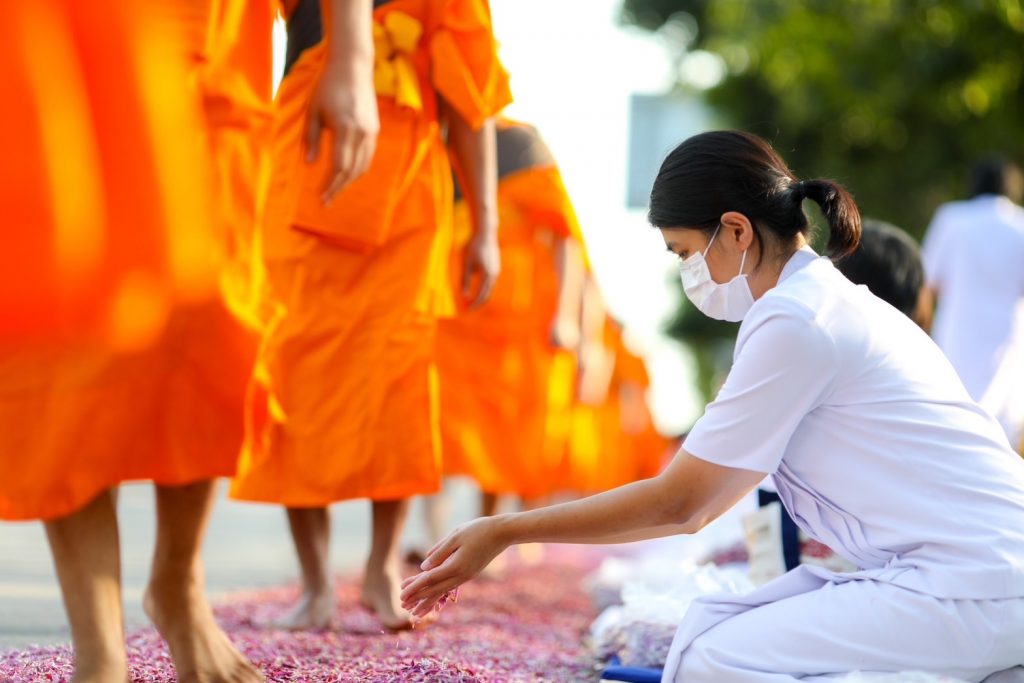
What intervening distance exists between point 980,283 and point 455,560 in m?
5.25

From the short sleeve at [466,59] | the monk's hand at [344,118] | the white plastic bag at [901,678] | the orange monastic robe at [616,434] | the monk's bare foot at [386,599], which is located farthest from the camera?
the orange monastic robe at [616,434]

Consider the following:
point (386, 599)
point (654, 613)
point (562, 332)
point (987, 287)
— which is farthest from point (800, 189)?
point (987, 287)

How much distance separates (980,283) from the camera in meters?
7.08

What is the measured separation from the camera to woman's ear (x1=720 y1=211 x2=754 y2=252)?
8.39ft

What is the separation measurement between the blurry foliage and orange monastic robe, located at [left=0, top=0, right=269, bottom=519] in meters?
9.83

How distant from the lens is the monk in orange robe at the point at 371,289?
149 inches

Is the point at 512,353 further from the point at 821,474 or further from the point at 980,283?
the point at 821,474

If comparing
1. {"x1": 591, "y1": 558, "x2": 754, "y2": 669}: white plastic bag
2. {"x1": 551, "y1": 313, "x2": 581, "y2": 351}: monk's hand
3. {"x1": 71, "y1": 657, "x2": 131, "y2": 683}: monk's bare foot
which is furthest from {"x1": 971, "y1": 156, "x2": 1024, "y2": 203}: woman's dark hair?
{"x1": 71, "y1": 657, "x2": 131, "y2": 683}: monk's bare foot

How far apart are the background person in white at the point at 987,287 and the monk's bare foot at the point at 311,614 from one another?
406 cm

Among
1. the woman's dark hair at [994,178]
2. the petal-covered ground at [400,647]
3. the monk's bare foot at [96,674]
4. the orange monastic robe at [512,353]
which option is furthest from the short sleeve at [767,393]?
the woman's dark hair at [994,178]

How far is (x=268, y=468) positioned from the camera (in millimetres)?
3857

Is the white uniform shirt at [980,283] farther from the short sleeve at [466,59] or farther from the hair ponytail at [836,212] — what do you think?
the hair ponytail at [836,212]

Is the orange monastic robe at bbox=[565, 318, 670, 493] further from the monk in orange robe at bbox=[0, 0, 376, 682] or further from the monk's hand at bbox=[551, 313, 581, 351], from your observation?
the monk in orange robe at bbox=[0, 0, 376, 682]

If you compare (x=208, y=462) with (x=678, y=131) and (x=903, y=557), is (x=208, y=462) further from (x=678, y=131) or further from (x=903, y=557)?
(x=678, y=131)
